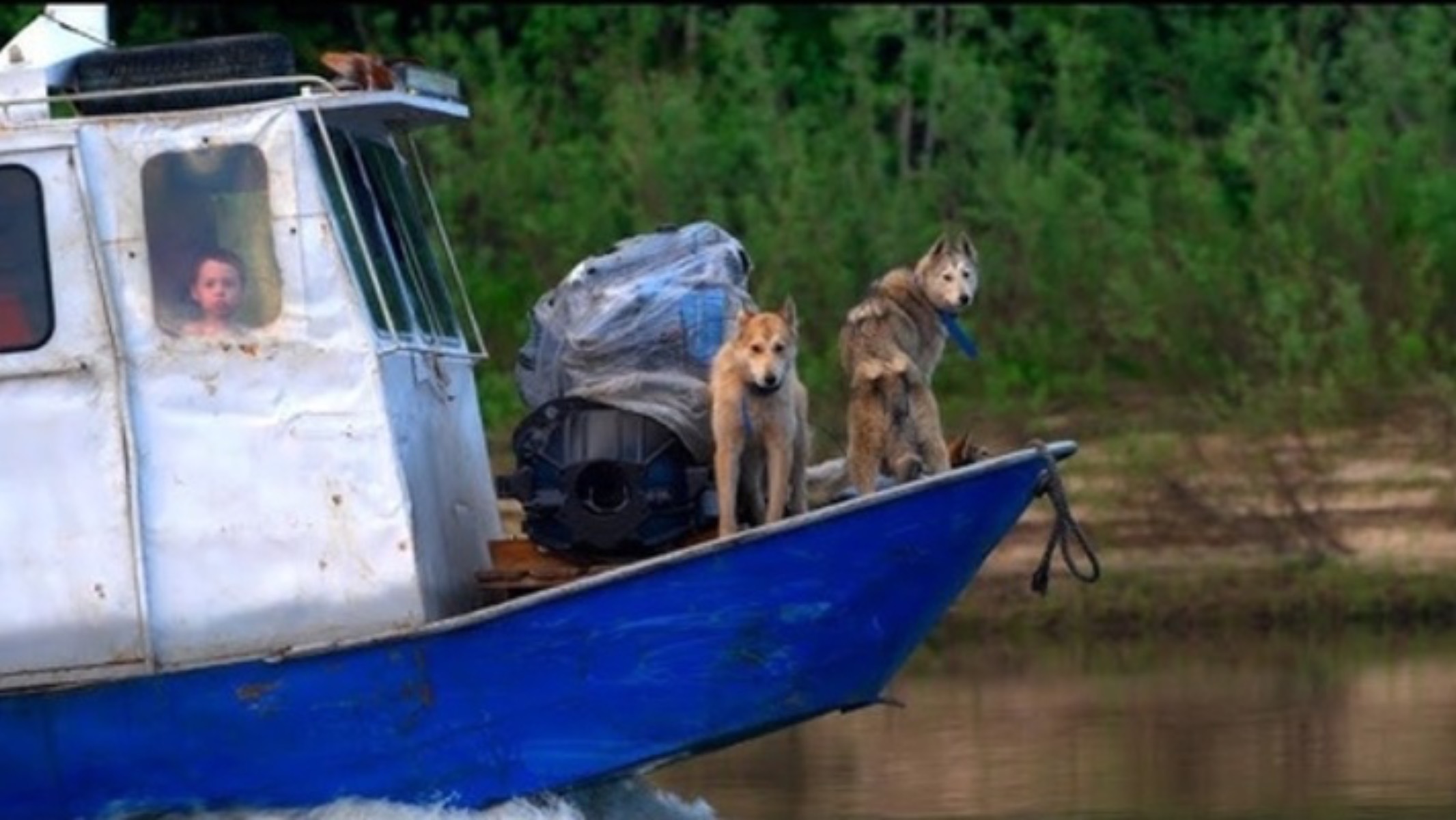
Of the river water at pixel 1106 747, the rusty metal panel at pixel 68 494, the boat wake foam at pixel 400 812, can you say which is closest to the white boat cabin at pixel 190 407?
the rusty metal panel at pixel 68 494

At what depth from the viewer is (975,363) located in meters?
21.5

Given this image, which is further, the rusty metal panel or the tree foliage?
the tree foliage

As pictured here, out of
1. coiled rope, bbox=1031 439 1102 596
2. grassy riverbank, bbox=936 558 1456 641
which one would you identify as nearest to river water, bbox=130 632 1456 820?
grassy riverbank, bbox=936 558 1456 641

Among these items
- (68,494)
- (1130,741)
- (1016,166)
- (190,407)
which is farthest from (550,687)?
(1016,166)

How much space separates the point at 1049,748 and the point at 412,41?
1139 centimetres

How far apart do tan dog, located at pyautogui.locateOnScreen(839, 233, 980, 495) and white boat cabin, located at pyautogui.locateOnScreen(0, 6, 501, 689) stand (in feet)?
4.60

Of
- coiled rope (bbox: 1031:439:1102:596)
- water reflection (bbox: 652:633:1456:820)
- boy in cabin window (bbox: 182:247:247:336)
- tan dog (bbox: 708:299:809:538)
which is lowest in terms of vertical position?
water reflection (bbox: 652:633:1456:820)

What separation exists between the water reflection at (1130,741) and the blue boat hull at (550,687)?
1677 mm

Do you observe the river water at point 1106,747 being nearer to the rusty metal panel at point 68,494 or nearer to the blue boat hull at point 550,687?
the blue boat hull at point 550,687

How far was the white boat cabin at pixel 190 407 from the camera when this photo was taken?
11664 millimetres

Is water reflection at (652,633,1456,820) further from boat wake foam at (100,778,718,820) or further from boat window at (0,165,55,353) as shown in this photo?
boat window at (0,165,55,353)

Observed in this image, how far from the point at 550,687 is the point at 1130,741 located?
13.7 ft

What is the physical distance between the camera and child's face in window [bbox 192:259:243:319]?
1179 centimetres

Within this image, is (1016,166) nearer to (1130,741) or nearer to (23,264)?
(1130,741)
